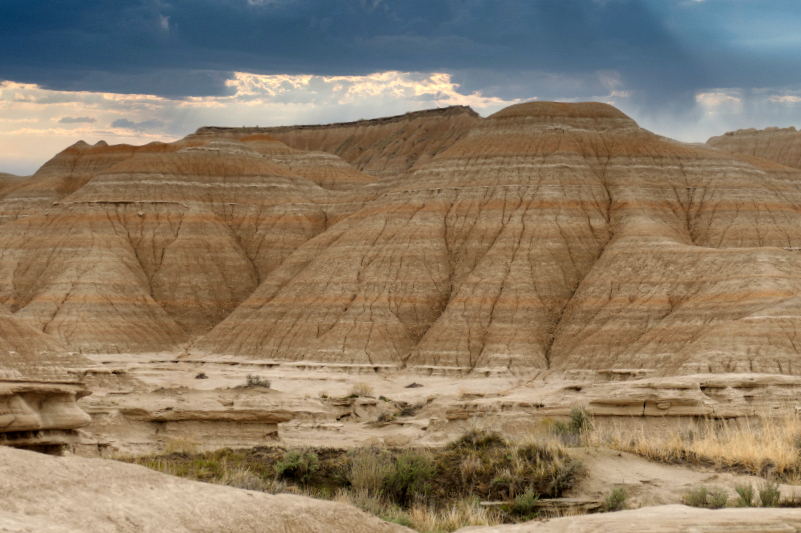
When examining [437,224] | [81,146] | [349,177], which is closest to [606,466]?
[437,224]

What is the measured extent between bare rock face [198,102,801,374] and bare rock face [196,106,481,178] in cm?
5672

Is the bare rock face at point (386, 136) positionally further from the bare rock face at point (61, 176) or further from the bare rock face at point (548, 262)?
the bare rock face at point (548, 262)

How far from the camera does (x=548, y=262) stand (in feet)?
218

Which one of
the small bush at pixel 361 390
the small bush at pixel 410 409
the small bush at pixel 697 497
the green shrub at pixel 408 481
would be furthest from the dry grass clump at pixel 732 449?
the small bush at pixel 361 390

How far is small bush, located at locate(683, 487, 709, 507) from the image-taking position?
1462 centimetres

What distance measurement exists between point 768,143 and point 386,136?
197ft

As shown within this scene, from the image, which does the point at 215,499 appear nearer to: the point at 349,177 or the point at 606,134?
the point at 606,134

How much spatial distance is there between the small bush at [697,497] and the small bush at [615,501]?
0.95 m

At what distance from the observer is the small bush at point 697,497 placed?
48.0 ft

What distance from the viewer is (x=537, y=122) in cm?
8081

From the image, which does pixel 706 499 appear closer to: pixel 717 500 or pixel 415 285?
pixel 717 500

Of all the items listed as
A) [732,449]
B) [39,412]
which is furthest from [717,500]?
[39,412]

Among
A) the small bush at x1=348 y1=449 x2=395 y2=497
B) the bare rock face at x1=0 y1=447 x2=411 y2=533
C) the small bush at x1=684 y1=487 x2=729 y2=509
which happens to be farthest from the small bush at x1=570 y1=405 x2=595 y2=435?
the bare rock face at x1=0 y1=447 x2=411 y2=533

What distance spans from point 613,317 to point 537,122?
1057 inches
